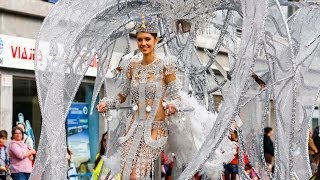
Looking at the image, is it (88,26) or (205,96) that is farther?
(205,96)

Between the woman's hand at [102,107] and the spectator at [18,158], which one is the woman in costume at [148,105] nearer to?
the woman's hand at [102,107]

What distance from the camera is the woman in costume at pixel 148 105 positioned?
7.90 m

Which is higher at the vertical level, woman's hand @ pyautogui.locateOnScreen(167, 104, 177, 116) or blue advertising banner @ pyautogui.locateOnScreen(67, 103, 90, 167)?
woman's hand @ pyautogui.locateOnScreen(167, 104, 177, 116)

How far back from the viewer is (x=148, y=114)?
8.00 metres

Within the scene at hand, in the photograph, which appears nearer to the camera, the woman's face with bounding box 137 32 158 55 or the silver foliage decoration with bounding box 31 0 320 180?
the silver foliage decoration with bounding box 31 0 320 180

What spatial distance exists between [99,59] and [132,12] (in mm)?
696

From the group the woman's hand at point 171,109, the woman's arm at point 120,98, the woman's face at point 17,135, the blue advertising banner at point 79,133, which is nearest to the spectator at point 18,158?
the woman's face at point 17,135

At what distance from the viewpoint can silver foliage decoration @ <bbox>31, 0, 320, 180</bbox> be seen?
277 inches

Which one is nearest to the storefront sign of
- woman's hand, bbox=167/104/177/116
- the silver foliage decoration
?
the silver foliage decoration

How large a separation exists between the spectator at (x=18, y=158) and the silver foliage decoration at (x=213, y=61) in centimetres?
418

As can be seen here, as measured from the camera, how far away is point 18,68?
1591 cm

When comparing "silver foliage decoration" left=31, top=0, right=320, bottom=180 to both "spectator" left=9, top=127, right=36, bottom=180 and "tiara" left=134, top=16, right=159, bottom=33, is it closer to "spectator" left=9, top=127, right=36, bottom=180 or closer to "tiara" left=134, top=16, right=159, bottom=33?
"tiara" left=134, top=16, right=159, bottom=33

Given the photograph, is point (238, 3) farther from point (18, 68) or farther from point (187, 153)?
point (18, 68)

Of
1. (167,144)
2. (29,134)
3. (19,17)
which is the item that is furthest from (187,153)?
(19,17)
